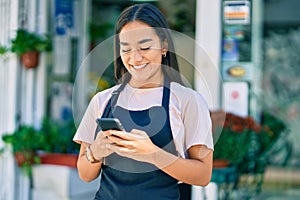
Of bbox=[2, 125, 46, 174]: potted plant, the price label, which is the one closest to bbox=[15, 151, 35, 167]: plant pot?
bbox=[2, 125, 46, 174]: potted plant

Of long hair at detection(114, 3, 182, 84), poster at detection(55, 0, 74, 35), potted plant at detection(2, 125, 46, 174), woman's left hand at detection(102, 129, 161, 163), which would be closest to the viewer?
woman's left hand at detection(102, 129, 161, 163)

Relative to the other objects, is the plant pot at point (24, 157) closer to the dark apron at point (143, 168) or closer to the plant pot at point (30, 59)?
the plant pot at point (30, 59)

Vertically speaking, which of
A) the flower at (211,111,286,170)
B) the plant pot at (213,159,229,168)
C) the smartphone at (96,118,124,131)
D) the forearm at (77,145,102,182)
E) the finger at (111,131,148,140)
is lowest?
the plant pot at (213,159,229,168)

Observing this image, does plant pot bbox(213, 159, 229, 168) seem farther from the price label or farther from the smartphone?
the smartphone

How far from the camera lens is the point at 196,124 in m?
1.52

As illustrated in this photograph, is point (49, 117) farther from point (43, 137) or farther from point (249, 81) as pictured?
point (249, 81)

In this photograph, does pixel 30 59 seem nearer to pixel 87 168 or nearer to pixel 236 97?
pixel 236 97

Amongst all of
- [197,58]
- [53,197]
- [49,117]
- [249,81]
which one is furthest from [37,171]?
[249,81]

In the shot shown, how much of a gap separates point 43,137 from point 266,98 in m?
3.04

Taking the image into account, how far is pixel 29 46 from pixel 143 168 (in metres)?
2.34

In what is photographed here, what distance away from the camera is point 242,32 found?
13.1ft

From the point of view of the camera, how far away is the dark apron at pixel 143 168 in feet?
4.95

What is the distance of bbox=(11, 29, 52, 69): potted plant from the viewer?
12.0ft

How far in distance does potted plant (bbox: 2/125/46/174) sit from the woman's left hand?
2.28m
